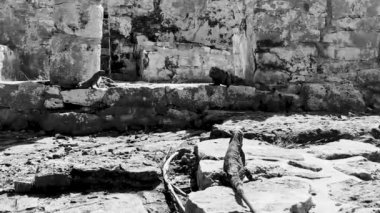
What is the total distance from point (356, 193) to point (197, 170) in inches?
39.6

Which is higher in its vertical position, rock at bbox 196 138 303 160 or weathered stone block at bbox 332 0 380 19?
weathered stone block at bbox 332 0 380 19

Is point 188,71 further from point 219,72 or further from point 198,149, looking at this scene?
point 198,149

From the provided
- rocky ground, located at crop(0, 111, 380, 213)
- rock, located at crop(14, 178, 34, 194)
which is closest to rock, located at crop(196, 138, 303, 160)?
rocky ground, located at crop(0, 111, 380, 213)

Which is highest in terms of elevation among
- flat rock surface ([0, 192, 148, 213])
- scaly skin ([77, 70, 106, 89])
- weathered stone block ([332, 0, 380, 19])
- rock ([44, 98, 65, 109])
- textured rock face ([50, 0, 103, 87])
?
weathered stone block ([332, 0, 380, 19])

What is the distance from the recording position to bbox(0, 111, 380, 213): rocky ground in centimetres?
245

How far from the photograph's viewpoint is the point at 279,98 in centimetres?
504

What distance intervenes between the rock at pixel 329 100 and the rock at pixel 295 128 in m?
0.47

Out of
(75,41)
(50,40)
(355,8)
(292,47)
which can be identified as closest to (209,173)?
(75,41)

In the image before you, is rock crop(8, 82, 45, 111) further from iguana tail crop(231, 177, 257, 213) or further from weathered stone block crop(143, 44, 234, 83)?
iguana tail crop(231, 177, 257, 213)

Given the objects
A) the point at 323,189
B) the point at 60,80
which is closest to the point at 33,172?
the point at 60,80

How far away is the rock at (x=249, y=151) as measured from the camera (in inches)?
128

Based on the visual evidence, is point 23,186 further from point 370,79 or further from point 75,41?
point 370,79

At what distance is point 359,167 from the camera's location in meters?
3.11

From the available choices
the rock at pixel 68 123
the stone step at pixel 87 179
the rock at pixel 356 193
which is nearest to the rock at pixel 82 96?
the rock at pixel 68 123
